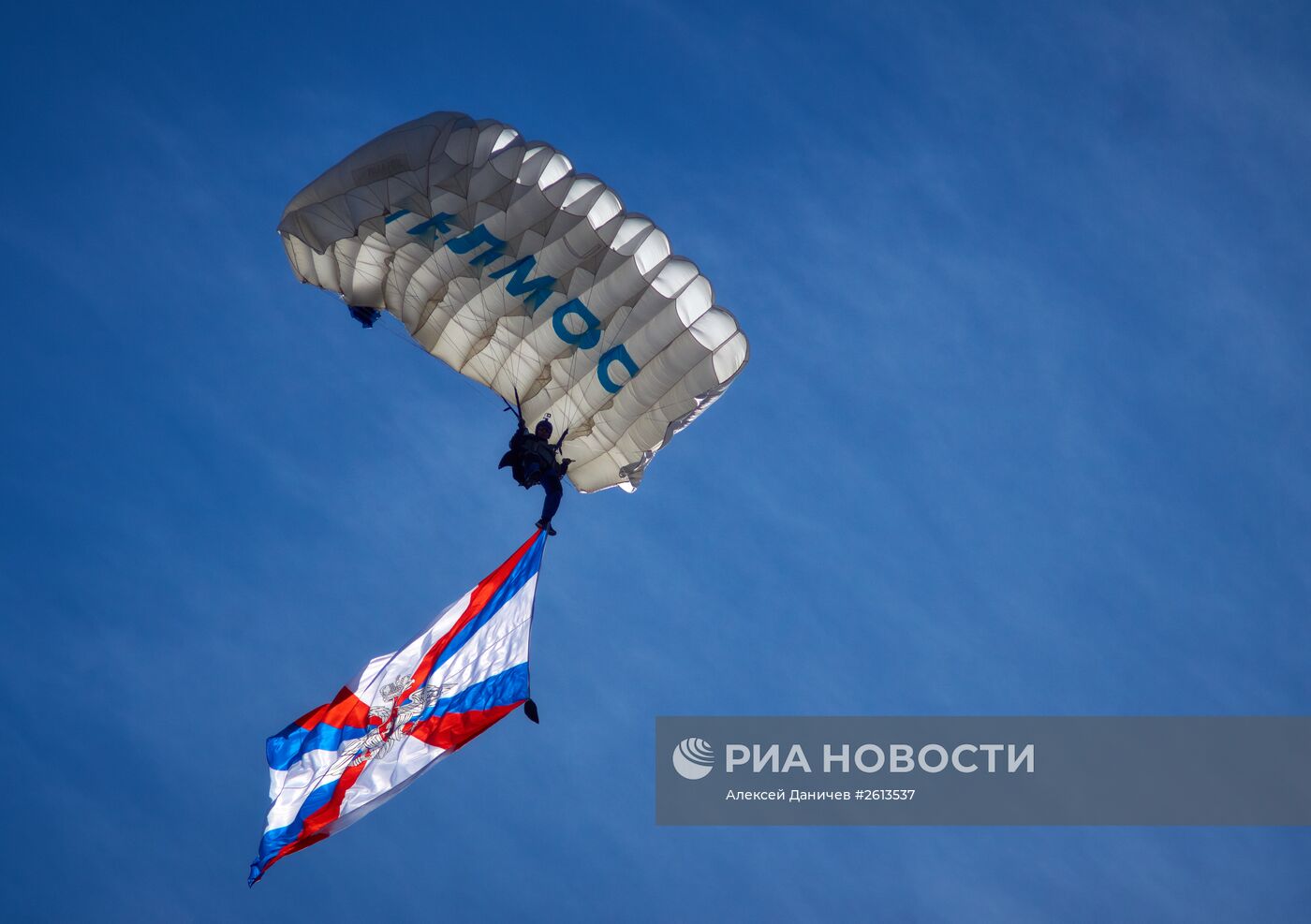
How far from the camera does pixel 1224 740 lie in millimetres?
41438

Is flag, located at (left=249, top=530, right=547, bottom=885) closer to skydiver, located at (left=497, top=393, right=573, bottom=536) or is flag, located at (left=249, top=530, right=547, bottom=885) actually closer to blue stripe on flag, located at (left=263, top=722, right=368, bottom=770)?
blue stripe on flag, located at (left=263, top=722, right=368, bottom=770)

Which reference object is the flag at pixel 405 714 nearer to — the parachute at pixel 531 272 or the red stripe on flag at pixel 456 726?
the red stripe on flag at pixel 456 726

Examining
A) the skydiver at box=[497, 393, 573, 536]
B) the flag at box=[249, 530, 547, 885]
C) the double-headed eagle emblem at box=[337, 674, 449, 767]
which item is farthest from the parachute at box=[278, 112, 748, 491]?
the double-headed eagle emblem at box=[337, 674, 449, 767]

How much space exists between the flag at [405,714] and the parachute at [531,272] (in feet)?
8.19

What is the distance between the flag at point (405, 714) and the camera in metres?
16.2

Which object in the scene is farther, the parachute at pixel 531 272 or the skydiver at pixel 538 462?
the skydiver at pixel 538 462

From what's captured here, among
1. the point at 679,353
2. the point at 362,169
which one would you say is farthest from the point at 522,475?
the point at 362,169

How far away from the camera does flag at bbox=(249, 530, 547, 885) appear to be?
16250mm

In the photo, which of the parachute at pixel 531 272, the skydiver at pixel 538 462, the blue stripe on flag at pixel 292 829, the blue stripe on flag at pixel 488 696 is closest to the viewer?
the blue stripe on flag at pixel 292 829

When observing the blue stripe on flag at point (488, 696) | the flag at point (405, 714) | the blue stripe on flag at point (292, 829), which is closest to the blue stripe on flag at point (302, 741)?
the flag at point (405, 714)

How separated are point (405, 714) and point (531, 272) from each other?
5.98m

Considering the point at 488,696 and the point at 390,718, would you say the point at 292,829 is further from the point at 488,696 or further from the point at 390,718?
the point at 488,696

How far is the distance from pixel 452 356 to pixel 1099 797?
20739 mm

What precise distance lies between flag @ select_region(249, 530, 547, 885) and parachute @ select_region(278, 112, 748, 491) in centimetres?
249
